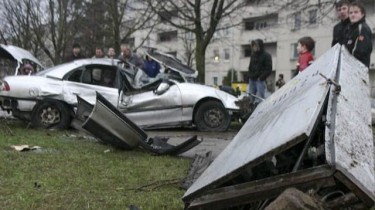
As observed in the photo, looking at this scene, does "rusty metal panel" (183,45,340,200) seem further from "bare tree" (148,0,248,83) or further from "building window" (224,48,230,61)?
"building window" (224,48,230,61)

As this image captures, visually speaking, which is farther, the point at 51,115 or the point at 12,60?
the point at 12,60

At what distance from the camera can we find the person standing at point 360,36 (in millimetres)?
6316

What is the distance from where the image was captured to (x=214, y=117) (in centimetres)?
1109

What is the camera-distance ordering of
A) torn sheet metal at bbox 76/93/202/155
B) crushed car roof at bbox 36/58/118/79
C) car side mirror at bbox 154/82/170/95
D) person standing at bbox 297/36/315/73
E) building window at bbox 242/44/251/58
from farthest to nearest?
building window at bbox 242/44/251/58 → crushed car roof at bbox 36/58/118/79 → car side mirror at bbox 154/82/170/95 → person standing at bbox 297/36/315/73 → torn sheet metal at bbox 76/93/202/155

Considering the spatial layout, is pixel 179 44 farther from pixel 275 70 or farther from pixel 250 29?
pixel 275 70

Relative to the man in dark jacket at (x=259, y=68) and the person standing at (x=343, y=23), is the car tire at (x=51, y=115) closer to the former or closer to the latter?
the man in dark jacket at (x=259, y=68)

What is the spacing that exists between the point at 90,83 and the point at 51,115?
1026mm

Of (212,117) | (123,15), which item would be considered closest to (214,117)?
(212,117)

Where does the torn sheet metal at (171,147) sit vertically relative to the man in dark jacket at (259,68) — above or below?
below

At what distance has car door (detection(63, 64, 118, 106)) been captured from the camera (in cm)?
1071

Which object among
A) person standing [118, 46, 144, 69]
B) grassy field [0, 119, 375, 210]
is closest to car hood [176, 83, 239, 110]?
person standing [118, 46, 144, 69]

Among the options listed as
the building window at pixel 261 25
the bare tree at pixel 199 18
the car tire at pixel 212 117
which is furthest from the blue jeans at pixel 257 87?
the building window at pixel 261 25

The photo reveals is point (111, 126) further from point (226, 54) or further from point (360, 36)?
point (226, 54)

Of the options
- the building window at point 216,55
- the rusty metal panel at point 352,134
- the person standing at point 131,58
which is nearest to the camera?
the rusty metal panel at point 352,134
